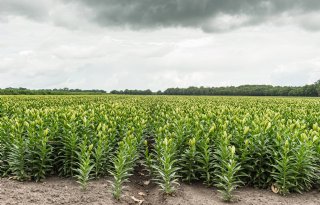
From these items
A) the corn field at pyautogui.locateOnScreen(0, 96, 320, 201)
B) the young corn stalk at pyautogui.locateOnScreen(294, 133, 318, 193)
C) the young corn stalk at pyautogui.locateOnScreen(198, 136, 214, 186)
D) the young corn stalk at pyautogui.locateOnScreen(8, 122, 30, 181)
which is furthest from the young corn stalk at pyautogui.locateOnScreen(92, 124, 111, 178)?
the young corn stalk at pyautogui.locateOnScreen(294, 133, 318, 193)

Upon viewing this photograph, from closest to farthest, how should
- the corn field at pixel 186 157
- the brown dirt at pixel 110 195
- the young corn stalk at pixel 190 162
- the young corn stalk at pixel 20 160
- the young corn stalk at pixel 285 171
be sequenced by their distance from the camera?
the brown dirt at pixel 110 195 < the young corn stalk at pixel 285 171 < the corn field at pixel 186 157 < the young corn stalk at pixel 190 162 < the young corn stalk at pixel 20 160

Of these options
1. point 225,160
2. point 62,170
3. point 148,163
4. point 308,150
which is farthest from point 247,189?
point 62,170

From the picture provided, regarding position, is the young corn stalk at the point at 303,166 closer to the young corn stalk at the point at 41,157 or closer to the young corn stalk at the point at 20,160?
the young corn stalk at the point at 41,157

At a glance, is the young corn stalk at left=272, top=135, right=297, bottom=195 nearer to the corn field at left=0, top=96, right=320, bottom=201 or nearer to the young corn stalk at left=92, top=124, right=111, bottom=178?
the corn field at left=0, top=96, right=320, bottom=201

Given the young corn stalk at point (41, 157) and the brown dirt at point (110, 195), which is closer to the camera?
the brown dirt at point (110, 195)

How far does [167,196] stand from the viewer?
6086 millimetres

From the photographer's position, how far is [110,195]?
241 inches

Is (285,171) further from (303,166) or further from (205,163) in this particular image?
(205,163)

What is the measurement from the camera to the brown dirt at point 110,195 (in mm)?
5871

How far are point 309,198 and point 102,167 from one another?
419 cm

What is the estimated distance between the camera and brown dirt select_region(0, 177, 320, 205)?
587 centimetres

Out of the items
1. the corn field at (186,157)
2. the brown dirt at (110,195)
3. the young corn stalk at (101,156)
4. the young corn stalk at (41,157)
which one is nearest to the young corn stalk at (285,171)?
the corn field at (186,157)

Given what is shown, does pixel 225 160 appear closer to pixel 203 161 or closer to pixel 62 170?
pixel 203 161

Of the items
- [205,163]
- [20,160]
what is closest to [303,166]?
[205,163]
